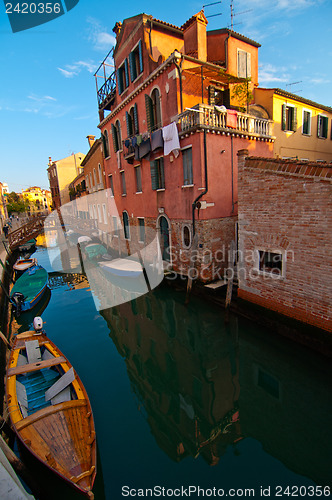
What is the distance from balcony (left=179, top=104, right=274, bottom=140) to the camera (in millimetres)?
9499

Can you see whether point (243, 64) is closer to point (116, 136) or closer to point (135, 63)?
point (135, 63)

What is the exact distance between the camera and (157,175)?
41.9ft

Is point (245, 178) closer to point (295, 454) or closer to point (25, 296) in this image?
point (295, 454)

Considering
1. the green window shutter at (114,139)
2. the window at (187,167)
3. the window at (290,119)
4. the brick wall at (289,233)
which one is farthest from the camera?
the green window shutter at (114,139)

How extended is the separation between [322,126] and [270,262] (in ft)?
45.5

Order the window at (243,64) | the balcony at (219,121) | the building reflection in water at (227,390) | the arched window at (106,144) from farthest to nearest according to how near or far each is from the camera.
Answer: the arched window at (106,144)
the window at (243,64)
the balcony at (219,121)
the building reflection in water at (227,390)

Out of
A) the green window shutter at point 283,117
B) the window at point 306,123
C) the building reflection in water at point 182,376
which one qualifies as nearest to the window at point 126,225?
the building reflection in water at point 182,376

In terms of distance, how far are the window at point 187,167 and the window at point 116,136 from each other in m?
8.23

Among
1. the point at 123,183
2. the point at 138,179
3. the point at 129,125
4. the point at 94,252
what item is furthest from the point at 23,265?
the point at 129,125

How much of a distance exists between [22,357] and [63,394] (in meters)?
2.20

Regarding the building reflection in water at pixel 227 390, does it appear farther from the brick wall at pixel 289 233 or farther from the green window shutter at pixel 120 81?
the green window shutter at pixel 120 81

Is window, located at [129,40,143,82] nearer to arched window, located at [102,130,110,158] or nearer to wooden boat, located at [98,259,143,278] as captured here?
arched window, located at [102,130,110,158]

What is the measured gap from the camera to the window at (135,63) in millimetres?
12587

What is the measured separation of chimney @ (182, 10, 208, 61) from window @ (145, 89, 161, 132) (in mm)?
2370
